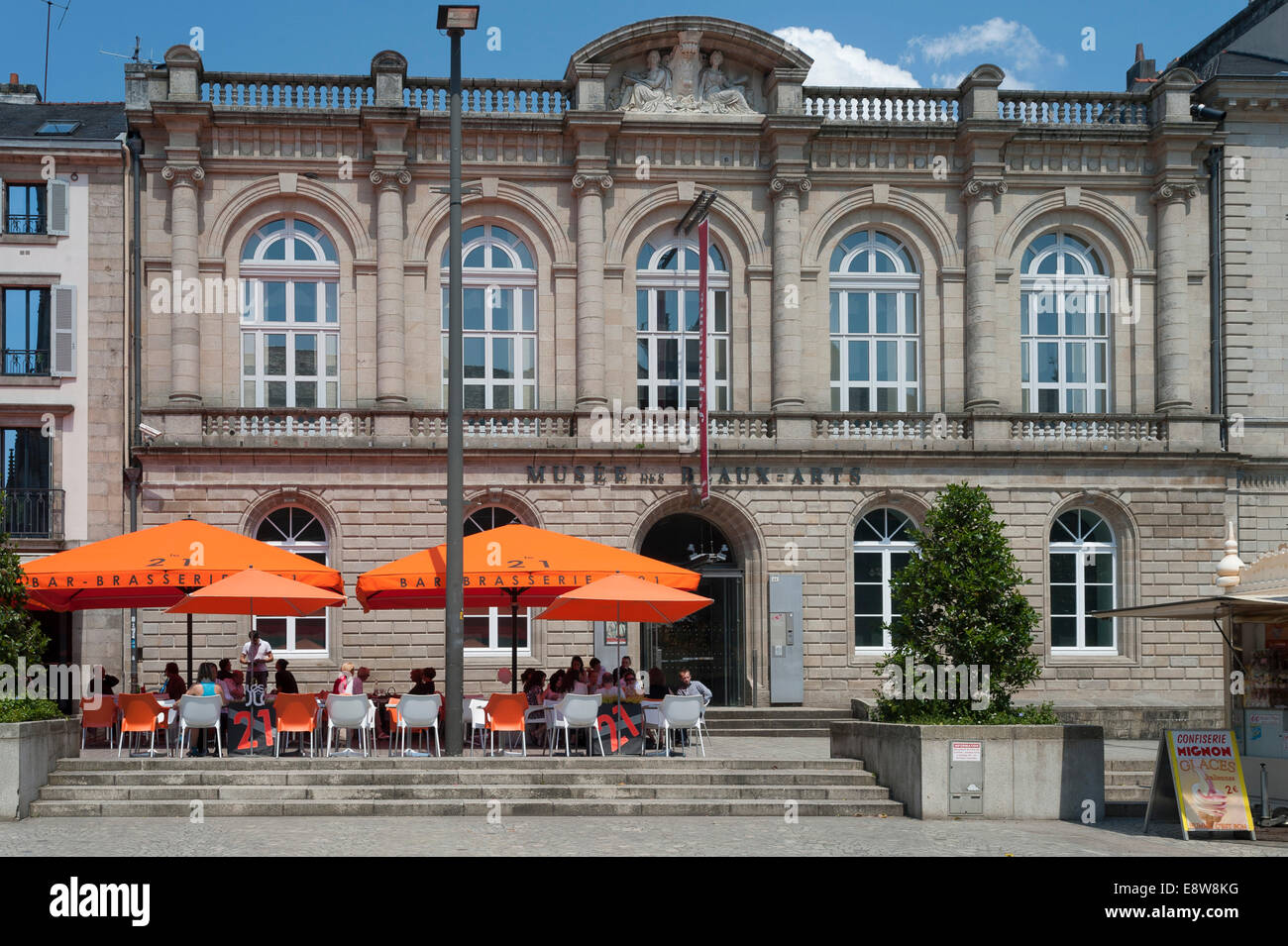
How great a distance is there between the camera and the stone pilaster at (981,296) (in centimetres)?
2912

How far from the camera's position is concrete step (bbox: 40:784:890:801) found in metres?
17.0

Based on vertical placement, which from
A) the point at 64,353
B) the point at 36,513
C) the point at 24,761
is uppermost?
the point at 64,353

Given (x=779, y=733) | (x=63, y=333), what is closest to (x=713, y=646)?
(x=779, y=733)

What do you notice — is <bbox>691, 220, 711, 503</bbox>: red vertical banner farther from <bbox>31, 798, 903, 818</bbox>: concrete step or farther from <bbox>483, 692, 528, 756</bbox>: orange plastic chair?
<bbox>31, 798, 903, 818</bbox>: concrete step

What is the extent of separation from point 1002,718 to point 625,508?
468 inches

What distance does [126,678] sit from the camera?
88.4 feet

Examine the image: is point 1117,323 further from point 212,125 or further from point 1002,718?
point 212,125

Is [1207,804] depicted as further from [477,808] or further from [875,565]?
[875,565]

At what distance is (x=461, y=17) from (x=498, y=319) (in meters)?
10.8

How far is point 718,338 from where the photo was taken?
2945 centimetres

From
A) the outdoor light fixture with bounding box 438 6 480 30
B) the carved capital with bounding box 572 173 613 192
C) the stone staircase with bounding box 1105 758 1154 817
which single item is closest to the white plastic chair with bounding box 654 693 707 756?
the stone staircase with bounding box 1105 758 1154 817

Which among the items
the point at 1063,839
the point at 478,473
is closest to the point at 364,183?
the point at 478,473

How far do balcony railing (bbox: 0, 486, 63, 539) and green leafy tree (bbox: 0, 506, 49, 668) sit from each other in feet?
30.9

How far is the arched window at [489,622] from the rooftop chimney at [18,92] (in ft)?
47.7
